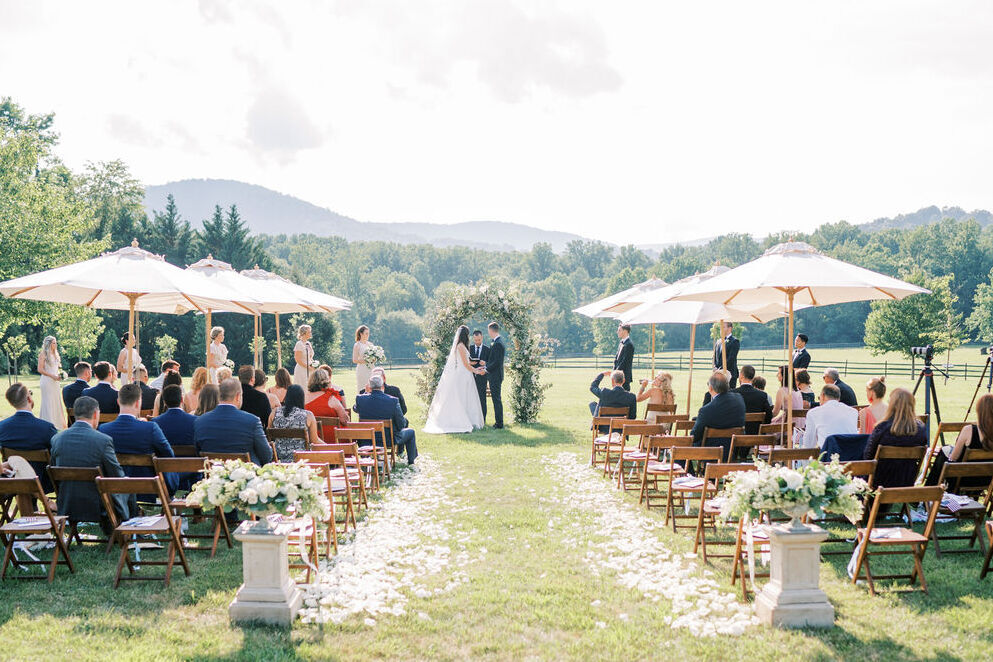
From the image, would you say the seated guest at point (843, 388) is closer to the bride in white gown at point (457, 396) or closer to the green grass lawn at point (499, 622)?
the green grass lawn at point (499, 622)

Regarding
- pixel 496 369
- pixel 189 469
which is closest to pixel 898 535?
pixel 189 469

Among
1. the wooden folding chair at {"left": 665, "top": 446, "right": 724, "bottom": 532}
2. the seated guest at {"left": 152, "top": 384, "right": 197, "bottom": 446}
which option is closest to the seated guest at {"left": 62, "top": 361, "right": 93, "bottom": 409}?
the seated guest at {"left": 152, "top": 384, "right": 197, "bottom": 446}

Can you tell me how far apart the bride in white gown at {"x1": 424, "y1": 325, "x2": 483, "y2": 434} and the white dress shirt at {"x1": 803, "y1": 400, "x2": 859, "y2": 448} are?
815cm

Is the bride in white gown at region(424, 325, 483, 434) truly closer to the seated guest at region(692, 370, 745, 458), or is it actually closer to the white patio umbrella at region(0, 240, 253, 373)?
the white patio umbrella at region(0, 240, 253, 373)

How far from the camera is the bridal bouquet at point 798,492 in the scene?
5055mm

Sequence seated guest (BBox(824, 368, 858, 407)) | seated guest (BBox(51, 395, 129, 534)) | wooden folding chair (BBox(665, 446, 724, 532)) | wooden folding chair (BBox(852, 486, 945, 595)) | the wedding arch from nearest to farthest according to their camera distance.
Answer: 1. wooden folding chair (BBox(852, 486, 945, 595))
2. seated guest (BBox(51, 395, 129, 534))
3. wooden folding chair (BBox(665, 446, 724, 532))
4. seated guest (BBox(824, 368, 858, 407))
5. the wedding arch

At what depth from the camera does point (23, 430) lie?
272 inches

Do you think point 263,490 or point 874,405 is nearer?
point 263,490

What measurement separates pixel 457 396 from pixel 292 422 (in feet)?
23.5

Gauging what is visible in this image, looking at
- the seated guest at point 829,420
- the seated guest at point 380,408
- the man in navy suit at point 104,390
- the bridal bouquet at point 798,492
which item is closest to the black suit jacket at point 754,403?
the seated guest at point 829,420

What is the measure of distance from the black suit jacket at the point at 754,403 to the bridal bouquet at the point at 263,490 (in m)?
6.57

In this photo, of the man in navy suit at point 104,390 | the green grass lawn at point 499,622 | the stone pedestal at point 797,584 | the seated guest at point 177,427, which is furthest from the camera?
the man in navy suit at point 104,390

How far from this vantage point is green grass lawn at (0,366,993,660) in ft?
15.1

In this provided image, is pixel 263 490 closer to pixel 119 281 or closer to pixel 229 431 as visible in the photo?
pixel 229 431
